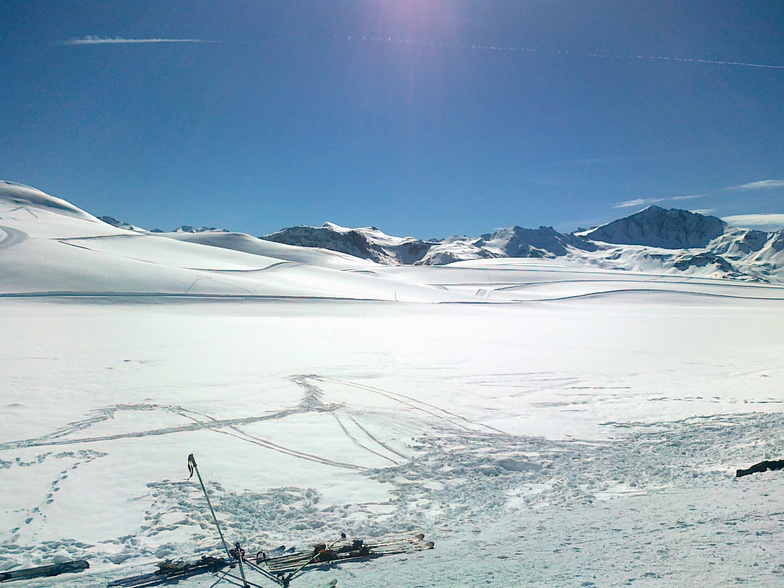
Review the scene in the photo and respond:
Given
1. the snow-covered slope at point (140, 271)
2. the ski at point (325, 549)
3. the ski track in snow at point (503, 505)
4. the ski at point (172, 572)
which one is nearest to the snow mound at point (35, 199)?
the snow-covered slope at point (140, 271)

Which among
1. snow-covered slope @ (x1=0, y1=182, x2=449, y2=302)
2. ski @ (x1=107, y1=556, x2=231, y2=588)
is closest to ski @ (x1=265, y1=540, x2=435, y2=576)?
ski @ (x1=107, y1=556, x2=231, y2=588)

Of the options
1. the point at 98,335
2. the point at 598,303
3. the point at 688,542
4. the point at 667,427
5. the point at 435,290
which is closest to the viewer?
the point at 688,542

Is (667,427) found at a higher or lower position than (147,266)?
lower

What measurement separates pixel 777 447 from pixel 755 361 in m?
9.48

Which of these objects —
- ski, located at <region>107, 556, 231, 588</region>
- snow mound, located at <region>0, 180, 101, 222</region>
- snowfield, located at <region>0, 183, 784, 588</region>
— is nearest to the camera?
ski, located at <region>107, 556, 231, 588</region>

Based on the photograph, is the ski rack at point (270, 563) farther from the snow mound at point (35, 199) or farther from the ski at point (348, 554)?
the snow mound at point (35, 199)

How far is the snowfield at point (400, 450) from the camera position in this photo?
482cm

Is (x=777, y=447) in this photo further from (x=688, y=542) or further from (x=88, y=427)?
(x=88, y=427)

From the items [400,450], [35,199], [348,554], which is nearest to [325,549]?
[348,554]

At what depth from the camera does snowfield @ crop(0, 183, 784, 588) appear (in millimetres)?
4824

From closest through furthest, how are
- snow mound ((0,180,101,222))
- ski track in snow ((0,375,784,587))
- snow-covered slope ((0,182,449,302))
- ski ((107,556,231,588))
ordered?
ski ((107,556,231,588)) < ski track in snow ((0,375,784,587)) < snow-covered slope ((0,182,449,302)) < snow mound ((0,180,101,222))

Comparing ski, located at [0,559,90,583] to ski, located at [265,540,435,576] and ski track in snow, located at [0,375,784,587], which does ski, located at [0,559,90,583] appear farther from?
ski, located at [265,540,435,576]

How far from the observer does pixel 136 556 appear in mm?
4871

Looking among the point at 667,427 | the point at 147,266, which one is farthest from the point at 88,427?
the point at 147,266
